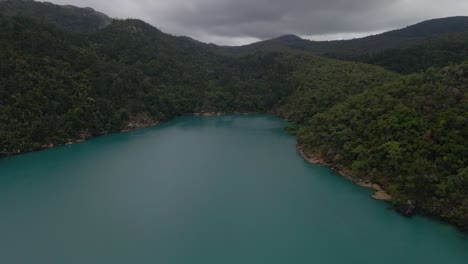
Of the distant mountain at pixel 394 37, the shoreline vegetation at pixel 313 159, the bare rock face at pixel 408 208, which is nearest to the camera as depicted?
the bare rock face at pixel 408 208

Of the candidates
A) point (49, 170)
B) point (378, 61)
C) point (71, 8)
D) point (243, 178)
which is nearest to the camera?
point (243, 178)

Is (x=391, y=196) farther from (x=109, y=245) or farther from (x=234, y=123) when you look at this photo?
(x=234, y=123)

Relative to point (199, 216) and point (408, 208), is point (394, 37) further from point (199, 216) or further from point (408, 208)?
point (199, 216)

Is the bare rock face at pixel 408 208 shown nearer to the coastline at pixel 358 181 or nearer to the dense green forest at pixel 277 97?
the dense green forest at pixel 277 97

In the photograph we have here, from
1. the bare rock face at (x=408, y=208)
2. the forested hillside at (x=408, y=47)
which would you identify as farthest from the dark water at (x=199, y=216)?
the forested hillside at (x=408, y=47)

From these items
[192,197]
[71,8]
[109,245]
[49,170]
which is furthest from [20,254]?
[71,8]

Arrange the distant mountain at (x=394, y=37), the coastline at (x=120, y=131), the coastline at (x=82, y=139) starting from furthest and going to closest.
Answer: the distant mountain at (x=394, y=37), the coastline at (x=120, y=131), the coastline at (x=82, y=139)
